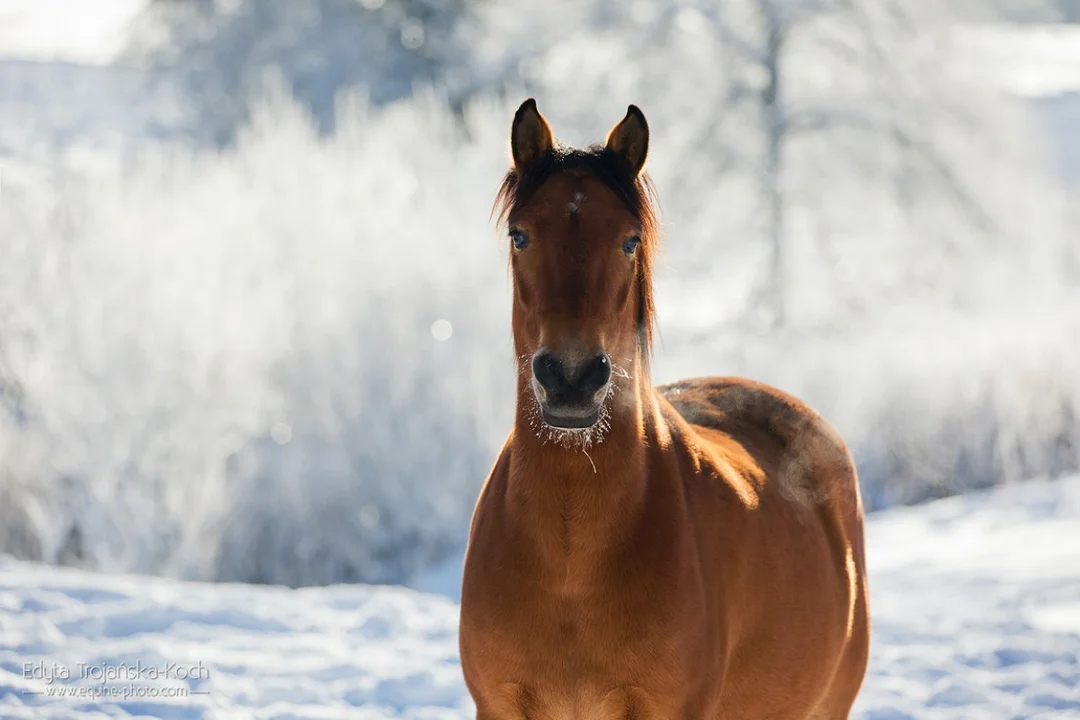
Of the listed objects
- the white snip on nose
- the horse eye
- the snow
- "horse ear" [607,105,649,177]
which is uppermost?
"horse ear" [607,105,649,177]

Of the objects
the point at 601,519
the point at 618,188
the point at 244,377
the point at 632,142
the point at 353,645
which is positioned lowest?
the point at 353,645

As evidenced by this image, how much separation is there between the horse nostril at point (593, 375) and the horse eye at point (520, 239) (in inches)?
14.1

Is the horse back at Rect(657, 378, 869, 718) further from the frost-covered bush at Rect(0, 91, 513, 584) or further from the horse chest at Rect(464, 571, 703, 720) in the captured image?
the frost-covered bush at Rect(0, 91, 513, 584)

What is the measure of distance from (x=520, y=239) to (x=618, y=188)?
24cm

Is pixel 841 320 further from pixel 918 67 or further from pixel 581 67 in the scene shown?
pixel 581 67

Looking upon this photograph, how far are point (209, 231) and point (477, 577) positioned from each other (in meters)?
6.88

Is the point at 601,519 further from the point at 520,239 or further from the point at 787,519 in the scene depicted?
the point at 787,519

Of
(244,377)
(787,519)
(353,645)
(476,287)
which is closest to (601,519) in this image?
(787,519)

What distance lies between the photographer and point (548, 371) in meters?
1.92

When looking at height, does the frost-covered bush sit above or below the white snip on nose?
below

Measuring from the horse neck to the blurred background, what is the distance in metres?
0.58

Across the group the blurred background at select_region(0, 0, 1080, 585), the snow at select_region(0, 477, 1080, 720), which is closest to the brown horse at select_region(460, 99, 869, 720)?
the blurred background at select_region(0, 0, 1080, 585)

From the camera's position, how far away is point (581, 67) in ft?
52.7

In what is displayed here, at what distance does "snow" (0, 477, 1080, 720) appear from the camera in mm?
4293
